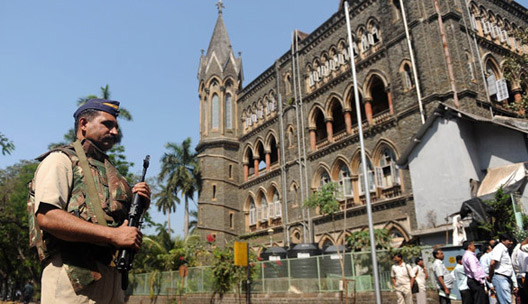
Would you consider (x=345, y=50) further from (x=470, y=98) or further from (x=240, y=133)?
(x=240, y=133)

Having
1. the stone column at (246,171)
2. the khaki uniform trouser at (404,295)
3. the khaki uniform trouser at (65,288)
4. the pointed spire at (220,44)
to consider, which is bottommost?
the khaki uniform trouser at (404,295)

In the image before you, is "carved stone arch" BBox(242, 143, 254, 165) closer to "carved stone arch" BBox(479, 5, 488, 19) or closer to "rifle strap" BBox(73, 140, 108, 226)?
"carved stone arch" BBox(479, 5, 488, 19)

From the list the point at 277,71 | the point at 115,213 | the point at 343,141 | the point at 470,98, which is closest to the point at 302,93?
the point at 277,71

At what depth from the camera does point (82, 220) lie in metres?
1.87

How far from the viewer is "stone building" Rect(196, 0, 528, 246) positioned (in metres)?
17.0

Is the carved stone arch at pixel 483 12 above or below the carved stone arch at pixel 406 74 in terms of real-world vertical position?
above

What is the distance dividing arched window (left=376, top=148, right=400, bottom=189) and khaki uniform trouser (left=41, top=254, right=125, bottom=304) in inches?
660

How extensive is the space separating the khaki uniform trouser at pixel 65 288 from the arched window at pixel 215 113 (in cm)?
2696

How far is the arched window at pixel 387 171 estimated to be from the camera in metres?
17.9

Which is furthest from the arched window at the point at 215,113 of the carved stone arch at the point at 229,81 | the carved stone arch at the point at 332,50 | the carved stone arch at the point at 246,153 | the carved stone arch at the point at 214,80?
the carved stone arch at the point at 332,50

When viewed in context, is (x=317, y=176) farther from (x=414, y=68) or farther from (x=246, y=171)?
(x=414, y=68)

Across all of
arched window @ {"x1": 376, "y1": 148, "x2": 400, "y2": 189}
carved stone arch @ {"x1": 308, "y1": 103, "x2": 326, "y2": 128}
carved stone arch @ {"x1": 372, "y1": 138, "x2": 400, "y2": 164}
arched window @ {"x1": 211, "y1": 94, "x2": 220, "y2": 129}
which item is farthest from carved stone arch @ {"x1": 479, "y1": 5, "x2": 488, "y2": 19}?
arched window @ {"x1": 211, "y1": 94, "x2": 220, "y2": 129}

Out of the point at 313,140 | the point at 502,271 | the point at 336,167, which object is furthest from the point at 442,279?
the point at 313,140

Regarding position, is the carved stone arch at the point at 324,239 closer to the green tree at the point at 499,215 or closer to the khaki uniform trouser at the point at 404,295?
the green tree at the point at 499,215
